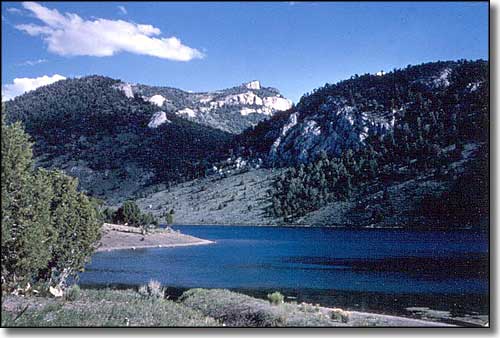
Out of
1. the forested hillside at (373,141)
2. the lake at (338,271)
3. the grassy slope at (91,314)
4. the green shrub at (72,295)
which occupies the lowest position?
the lake at (338,271)

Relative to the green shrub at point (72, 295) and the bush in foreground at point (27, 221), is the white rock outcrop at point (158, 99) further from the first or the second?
the green shrub at point (72, 295)

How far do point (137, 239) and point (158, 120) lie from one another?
7572 centimetres

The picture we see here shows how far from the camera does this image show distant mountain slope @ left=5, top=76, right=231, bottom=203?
96062 mm

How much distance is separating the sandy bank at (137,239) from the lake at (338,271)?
2.31m

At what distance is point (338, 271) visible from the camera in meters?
28.5

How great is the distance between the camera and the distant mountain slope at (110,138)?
9606 centimetres

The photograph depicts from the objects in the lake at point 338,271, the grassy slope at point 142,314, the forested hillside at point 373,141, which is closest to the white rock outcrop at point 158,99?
the forested hillside at point 373,141

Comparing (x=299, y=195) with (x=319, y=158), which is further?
(x=319, y=158)

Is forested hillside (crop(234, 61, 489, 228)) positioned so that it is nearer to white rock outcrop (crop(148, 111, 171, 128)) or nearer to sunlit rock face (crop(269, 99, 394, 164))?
sunlit rock face (crop(269, 99, 394, 164))

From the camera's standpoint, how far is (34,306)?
1030 centimetres

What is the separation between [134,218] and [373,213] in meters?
30.8

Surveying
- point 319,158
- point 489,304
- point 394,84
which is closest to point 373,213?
point 319,158

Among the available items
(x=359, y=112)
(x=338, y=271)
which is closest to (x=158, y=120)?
(x=359, y=112)

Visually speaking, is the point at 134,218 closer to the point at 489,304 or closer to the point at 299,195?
the point at 299,195
